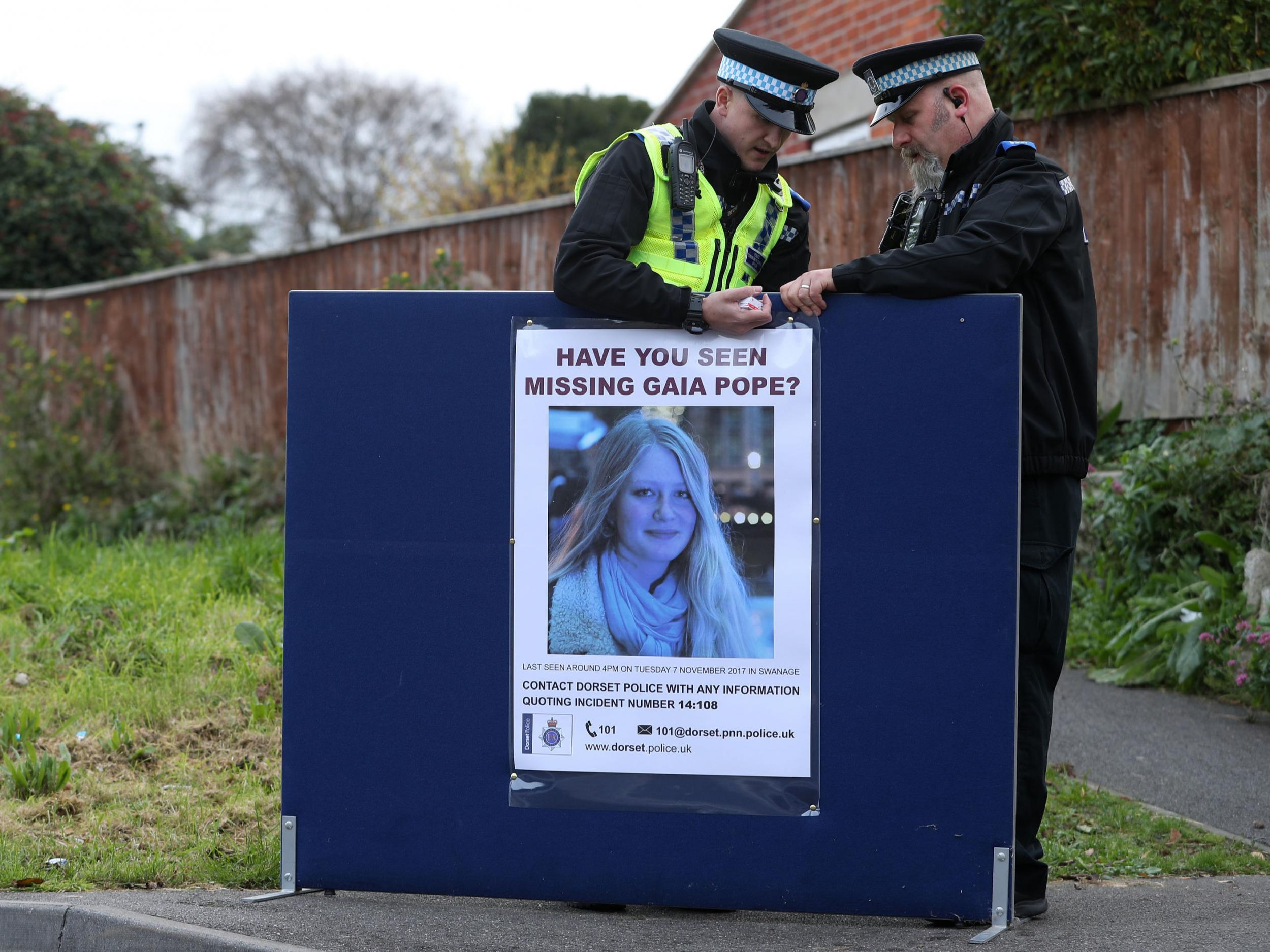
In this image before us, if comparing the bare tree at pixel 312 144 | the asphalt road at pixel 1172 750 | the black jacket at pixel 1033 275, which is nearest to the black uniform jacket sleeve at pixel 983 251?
the black jacket at pixel 1033 275

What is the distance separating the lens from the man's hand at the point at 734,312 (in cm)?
284

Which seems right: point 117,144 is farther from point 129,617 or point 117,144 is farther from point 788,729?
point 788,729

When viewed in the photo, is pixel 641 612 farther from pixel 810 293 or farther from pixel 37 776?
pixel 37 776

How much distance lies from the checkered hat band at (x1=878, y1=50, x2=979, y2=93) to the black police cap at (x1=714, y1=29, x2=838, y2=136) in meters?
0.16

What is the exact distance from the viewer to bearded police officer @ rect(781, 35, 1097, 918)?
2.86 meters

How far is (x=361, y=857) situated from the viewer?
3.02 m

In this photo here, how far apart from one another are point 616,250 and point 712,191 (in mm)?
416

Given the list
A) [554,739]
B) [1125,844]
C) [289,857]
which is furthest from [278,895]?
[1125,844]

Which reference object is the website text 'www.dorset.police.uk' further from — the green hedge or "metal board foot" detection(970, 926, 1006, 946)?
the green hedge

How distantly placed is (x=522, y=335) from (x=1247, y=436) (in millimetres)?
4392

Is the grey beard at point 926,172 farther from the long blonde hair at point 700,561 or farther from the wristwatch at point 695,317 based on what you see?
the long blonde hair at point 700,561

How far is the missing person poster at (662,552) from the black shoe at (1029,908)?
0.67 m

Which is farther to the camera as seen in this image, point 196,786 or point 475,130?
point 475,130

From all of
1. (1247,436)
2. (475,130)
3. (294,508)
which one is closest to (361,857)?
(294,508)
